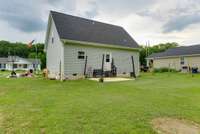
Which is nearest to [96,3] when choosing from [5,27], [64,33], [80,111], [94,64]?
[64,33]

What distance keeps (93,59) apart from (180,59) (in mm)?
17728

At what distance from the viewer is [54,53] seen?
14.4 metres

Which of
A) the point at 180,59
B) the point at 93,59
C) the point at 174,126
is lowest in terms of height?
the point at 174,126

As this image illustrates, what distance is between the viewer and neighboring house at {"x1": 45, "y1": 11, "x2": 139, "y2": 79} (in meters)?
13.0

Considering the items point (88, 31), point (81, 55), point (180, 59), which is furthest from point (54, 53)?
point (180, 59)

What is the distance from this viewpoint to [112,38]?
54.3 feet

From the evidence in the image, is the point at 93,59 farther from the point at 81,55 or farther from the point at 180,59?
the point at 180,59

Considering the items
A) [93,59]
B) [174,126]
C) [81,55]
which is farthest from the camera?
[93,59]

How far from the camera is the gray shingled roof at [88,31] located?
A: 13.5 m

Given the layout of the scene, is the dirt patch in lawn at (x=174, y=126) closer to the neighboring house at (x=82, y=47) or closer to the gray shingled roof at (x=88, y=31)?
the neighboring house at (x=82, y=47)

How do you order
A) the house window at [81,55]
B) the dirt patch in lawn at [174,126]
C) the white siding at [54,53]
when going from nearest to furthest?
the dirt patch in lawn at [174,126] → the white siding at [54,53] → the house window at [81,55]

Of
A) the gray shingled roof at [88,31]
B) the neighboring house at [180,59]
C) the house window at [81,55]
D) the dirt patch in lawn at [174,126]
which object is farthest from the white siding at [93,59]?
the neighboring house at [180,59]

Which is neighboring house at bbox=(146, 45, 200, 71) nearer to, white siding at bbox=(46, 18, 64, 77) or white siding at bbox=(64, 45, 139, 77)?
white siding at bbox=(64, 45, 139, 77)

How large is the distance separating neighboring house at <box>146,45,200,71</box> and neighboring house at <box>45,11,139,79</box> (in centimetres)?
1147
